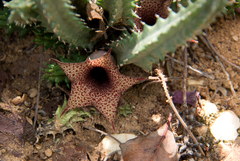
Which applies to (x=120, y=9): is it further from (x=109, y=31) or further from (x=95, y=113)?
(x=95, y=113)

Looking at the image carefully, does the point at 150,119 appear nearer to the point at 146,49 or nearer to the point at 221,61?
the point at 146,49

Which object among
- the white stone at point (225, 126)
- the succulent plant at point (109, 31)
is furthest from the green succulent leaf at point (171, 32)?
the white stone at point (225, 126)

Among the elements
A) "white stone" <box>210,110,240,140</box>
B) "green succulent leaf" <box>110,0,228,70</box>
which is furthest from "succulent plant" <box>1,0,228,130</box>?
"white stone" <box>210,110,240,140</box>

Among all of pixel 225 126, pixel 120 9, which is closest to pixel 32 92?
pixel 120 9

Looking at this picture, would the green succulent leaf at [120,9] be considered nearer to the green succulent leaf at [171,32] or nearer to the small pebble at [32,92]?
the green succulent leaf at [171,32]

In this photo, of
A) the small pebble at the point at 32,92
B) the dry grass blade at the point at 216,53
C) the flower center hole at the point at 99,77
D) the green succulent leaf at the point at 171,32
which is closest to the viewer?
the green succulent leaf at the point at 171,32

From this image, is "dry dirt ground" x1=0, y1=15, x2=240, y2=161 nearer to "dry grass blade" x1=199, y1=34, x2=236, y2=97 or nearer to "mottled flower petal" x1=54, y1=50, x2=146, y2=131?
"dry grass blade" x1=199, y1=34, x2=236, y2=97

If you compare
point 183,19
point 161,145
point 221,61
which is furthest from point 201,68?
point 183,19
